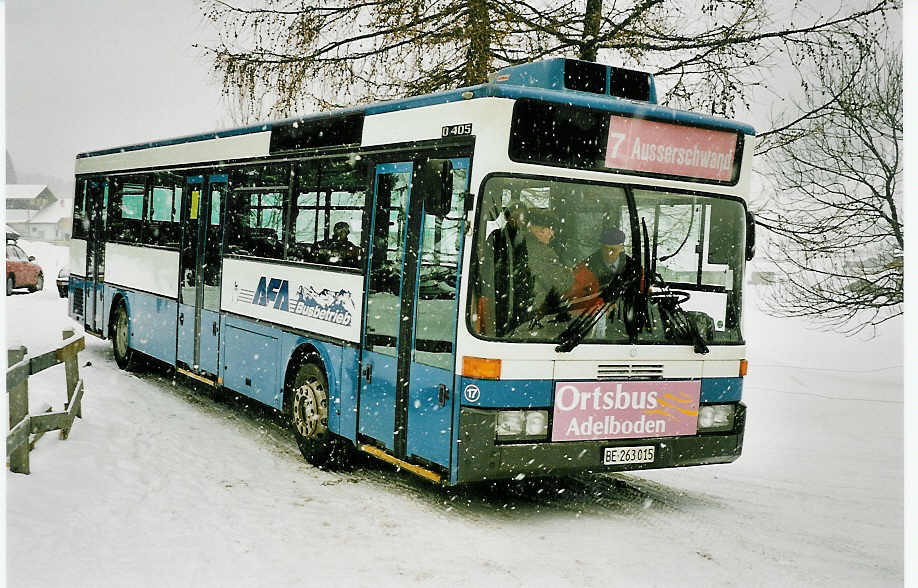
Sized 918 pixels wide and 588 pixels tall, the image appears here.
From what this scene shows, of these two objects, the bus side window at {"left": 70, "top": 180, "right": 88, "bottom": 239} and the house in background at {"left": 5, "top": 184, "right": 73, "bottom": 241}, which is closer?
the bus side window at {"left": 70, "top": 180, "right": 88, "bottom": 239}

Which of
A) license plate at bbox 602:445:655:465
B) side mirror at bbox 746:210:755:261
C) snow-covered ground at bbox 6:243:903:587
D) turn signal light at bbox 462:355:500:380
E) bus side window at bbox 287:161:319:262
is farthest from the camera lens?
bus side window at bbox 287:161:319:262

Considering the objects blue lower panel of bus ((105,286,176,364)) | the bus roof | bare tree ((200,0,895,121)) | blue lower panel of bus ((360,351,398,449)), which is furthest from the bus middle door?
blue lower panel of bus ((105,286,176,364))

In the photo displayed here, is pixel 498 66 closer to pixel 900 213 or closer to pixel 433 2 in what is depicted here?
pixel 433 2

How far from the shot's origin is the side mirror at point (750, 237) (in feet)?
23.0

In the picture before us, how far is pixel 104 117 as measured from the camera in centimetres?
1433

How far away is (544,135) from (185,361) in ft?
20.4

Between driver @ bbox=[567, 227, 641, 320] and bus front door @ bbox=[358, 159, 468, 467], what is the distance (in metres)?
0.83

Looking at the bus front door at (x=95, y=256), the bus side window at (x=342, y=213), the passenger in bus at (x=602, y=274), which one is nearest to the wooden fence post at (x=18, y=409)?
the bus side window at (x=342, y=213)

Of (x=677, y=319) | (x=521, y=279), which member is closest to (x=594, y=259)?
(x=521, y=279)

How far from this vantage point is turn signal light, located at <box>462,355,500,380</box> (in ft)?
20.1

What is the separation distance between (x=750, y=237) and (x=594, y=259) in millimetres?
Answer: 1442

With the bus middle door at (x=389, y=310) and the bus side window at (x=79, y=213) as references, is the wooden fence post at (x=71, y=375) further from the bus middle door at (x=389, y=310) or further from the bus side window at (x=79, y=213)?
the bus side window at (x=79, y=213)

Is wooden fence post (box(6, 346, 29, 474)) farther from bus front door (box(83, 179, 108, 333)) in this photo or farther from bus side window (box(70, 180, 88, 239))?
bus side window (box(70, 180, 88, 239))

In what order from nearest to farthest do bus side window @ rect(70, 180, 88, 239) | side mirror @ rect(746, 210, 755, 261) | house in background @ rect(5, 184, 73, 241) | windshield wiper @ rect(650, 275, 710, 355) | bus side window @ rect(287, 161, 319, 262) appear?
windshield wiper @ rect(650, 275, 710, 355) < side mirror @ rect(746, 210, 755, 261) < bus side window @ rect(287, 161, 319, 262) < bus side window @ rect(70, 180, 88, 239) < house in background @ rect(5, 184, 73, 241)
